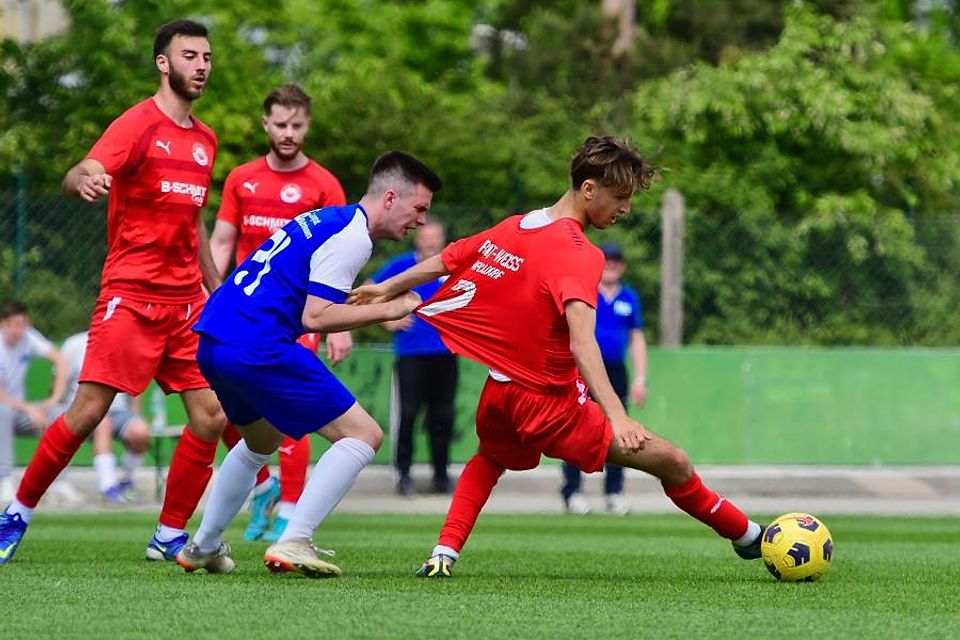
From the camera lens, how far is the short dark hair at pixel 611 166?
23.6ft

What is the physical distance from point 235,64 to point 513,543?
14904 mm

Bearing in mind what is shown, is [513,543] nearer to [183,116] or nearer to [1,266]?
[183,116]

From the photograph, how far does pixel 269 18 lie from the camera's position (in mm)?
28922

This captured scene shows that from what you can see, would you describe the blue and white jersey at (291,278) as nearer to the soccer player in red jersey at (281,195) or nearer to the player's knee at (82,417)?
the player's knee at (82,417)

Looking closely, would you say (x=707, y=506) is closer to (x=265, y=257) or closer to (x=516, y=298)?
(x=516, y=298)

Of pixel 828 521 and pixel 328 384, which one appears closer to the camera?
pixel 328 384

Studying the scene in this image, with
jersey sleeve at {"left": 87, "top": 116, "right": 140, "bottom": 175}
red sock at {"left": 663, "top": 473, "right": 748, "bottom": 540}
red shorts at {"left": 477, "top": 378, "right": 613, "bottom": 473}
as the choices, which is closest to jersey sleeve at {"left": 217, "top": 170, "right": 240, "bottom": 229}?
jersey sleeve at {"left": 87, "top": 116, "right": 140, "bottom": 175}

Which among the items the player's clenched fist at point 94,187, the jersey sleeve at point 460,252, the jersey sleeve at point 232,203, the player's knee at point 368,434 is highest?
the jersey sleeve at point 232,203

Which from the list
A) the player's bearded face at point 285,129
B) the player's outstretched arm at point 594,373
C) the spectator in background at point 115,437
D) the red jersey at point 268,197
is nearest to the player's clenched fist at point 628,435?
the player's outstretched arm at point 594,373

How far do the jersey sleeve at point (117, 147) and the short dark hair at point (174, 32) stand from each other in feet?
1.30

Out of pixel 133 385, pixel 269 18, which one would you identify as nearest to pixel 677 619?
pixel 133 385

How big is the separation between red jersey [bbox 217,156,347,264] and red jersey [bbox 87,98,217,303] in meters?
1.43

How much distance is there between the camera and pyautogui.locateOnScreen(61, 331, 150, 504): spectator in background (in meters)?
13.8

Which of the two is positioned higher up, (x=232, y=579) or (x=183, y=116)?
(x=183, y=116)
